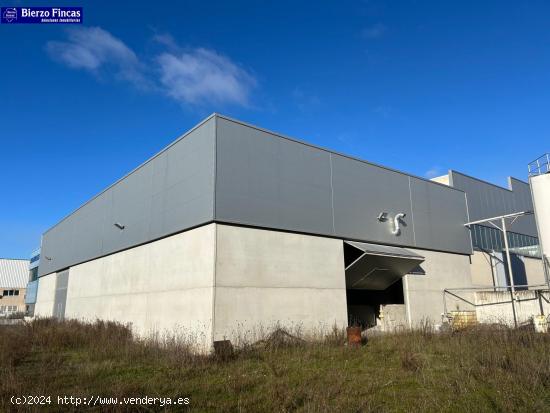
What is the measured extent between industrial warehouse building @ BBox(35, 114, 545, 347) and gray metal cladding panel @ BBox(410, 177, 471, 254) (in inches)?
3.6

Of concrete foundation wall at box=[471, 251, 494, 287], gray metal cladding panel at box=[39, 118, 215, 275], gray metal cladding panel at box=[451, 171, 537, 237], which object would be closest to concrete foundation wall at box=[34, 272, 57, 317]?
gray metal cladding panel at box=[39, 118, 215, 275]

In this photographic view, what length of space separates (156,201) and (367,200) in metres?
10.4

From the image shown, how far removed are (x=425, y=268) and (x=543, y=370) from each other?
14246 mm

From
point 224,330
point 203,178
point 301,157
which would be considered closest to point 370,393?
point 224,330

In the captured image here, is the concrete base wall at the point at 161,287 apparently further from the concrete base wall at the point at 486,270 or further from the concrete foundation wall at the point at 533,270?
the concrete foundation wall at the point at 533,270

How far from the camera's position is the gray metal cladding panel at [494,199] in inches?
1216

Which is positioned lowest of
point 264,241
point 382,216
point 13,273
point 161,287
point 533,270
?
point 161,287

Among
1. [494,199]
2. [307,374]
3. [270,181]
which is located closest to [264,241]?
[270,181]

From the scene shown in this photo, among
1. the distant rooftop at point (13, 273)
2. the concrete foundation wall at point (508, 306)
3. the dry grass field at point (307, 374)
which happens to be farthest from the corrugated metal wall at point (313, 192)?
the distant rooftop at point (13, 273)

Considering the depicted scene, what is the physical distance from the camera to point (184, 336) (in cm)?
1548

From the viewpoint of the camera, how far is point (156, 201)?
65.8ft

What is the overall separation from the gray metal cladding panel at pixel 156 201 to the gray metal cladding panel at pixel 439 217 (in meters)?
12.9

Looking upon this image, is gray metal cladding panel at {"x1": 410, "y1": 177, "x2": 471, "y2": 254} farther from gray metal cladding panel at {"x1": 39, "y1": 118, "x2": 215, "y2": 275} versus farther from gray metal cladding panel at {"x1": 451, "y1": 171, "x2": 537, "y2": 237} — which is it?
gray metal cladding panel at {"x1": 39, "y1": 118, "x2": 215, "y2": 275}

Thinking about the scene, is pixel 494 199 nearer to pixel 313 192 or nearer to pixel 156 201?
pixel 313 192
